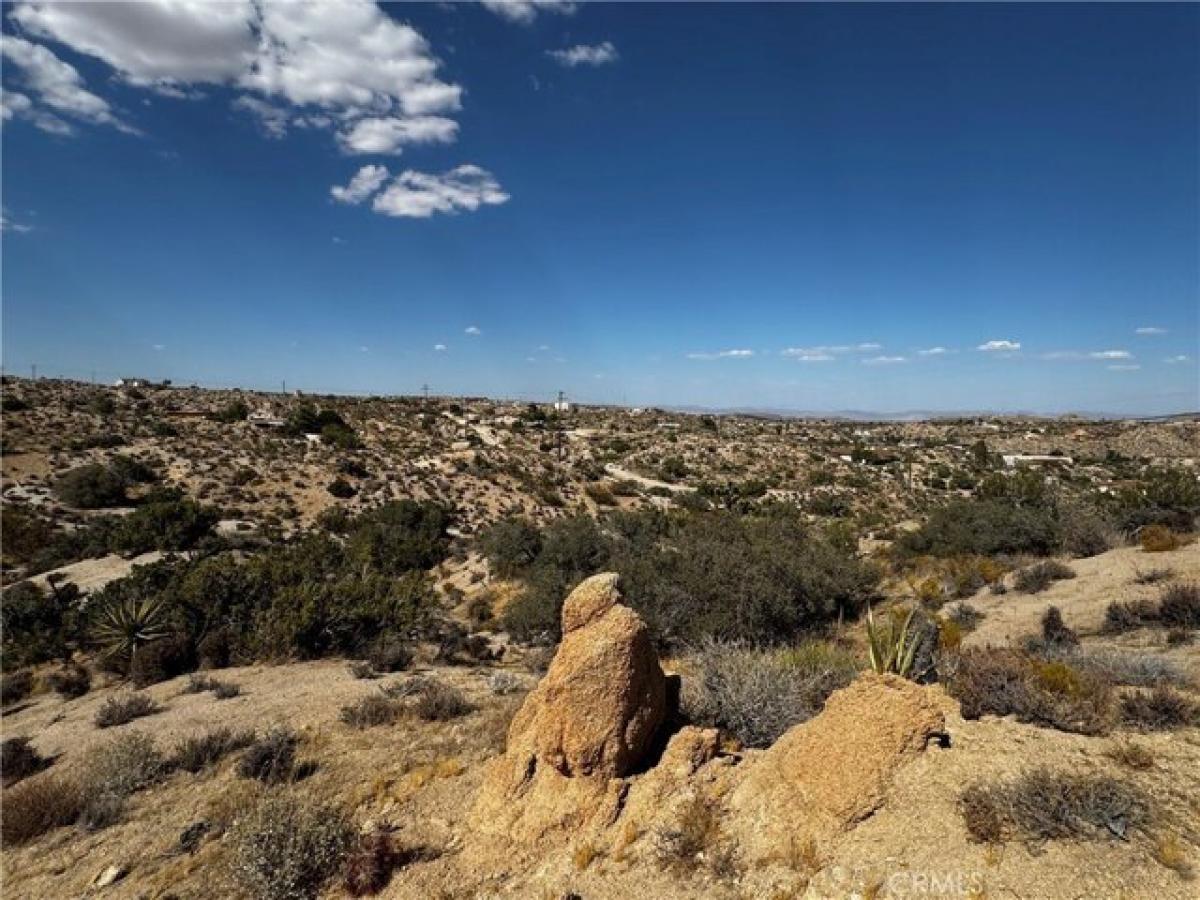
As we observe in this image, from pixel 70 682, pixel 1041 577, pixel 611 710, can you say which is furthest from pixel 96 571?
pixel 1041 577

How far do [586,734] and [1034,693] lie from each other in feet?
13.8

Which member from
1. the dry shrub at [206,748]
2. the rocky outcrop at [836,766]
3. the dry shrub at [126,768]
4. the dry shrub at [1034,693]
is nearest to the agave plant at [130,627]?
the dry shrub at [126,768]

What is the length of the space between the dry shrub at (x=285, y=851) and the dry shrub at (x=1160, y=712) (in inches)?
289

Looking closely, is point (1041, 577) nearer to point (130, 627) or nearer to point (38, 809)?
point (38, 809)

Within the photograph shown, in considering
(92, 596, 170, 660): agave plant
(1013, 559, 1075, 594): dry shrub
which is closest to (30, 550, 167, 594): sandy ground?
(92, 596, 170, 660): agave plant

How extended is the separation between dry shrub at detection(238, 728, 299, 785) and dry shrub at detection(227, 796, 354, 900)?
62.0 inches

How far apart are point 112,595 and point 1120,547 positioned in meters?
27.2

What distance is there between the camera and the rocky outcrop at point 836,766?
472 centimetres

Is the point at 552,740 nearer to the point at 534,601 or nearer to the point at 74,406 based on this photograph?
the point at 534,601

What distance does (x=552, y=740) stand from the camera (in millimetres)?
5824

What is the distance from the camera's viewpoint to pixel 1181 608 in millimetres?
10836

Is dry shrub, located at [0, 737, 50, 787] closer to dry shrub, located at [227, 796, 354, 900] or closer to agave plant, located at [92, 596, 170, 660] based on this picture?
agave plant, located at [92, 596, 170, 660]

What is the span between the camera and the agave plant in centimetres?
1384

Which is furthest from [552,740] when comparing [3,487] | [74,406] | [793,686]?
[74,406]
